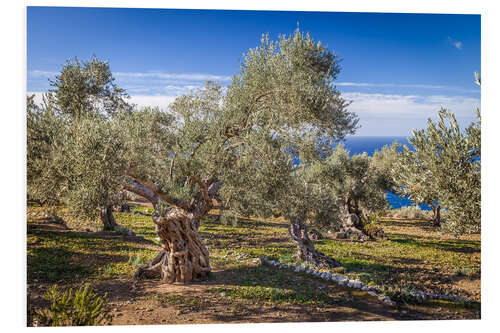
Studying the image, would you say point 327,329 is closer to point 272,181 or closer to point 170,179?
point 272,181

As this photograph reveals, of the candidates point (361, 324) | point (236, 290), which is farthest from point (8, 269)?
point (361, 324)

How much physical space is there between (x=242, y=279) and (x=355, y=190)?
457 inches

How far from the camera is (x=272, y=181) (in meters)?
7.54

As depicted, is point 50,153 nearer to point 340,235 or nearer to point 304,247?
point 304,247

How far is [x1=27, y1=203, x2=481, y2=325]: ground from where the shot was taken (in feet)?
21.8

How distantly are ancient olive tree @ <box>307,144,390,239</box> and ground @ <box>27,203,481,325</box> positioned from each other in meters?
3.19

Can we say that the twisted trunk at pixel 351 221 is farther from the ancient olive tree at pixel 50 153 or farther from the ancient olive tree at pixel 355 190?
the ancient olive tree at pixel 50 153

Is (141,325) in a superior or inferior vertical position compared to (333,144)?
inferior

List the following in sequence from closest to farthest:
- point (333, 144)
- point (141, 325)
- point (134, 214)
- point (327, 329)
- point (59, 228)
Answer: point (141, 325), point (327, 329), point (333, 144), point (59, 228), point (134, 214)

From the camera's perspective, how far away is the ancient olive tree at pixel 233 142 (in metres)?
6.88

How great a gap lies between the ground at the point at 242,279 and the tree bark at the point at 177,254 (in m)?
0.32

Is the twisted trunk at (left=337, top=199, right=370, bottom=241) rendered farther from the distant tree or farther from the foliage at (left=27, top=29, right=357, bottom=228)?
the distant tree

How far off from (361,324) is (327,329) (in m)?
0.81

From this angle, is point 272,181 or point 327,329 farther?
point 272,181
